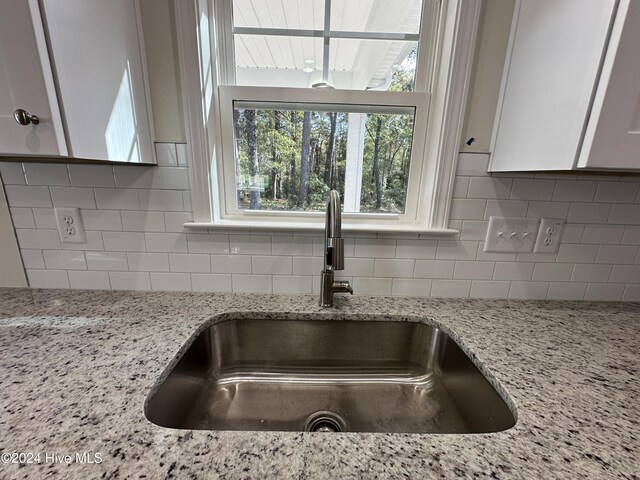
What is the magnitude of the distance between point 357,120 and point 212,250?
0.64m

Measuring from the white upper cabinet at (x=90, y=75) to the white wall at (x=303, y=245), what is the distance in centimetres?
14

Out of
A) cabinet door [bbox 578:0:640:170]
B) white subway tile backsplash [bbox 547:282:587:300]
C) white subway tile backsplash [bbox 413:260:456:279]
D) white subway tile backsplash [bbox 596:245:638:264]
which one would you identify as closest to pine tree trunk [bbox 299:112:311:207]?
white subway tile backsplash [bbox 413:260:456:279]

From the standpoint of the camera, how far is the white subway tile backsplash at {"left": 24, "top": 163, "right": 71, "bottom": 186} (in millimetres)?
824

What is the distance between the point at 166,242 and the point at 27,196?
423 mm

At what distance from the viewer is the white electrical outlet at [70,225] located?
0.86 metres

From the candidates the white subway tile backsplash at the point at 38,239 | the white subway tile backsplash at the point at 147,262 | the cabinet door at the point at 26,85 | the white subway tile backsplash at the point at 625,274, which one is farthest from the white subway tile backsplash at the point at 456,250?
the white subway tile backsplash at the point at 38,239

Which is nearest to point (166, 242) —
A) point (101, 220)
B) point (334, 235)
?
point (101, 220)

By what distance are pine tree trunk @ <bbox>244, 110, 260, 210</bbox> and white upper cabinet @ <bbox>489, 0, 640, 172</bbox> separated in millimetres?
766

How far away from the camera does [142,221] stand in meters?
0.88

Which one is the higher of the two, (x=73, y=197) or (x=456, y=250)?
(x=73, y=197)

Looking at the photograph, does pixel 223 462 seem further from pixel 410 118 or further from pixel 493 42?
pixel 493 42

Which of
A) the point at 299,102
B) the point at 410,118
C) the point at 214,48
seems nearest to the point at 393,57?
the point at 410,118

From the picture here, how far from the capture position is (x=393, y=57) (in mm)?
888

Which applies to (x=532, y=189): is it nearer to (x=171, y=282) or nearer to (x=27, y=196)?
(x=171, y=282)
